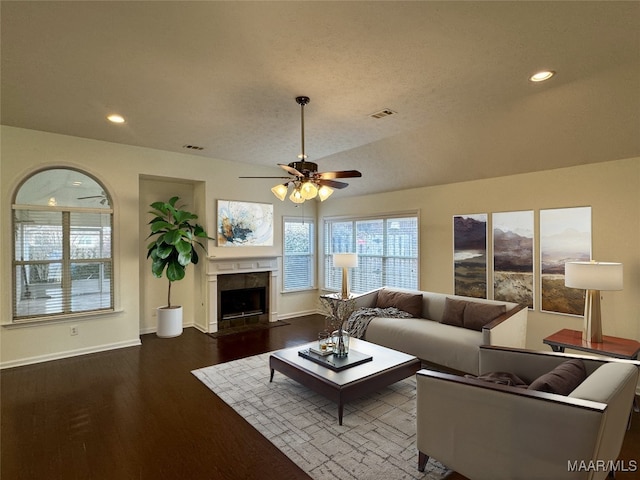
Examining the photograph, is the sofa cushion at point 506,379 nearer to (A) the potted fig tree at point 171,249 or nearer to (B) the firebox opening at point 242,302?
(A) the potted fig tree at point 171,249

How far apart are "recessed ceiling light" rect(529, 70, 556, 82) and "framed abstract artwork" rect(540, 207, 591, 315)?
194cm

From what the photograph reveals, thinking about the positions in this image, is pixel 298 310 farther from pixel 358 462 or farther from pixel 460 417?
pixel 460 417

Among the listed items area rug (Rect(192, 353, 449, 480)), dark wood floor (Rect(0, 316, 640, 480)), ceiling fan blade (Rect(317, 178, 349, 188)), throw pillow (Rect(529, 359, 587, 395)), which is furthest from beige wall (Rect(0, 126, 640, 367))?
ceiling fan blade (Rect(317, 178, 349, 188))

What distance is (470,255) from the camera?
16.5 ft

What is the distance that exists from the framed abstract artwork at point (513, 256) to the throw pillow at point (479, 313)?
0.66 metres

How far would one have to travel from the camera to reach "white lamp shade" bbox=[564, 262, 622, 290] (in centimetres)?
316

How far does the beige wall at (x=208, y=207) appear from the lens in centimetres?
373

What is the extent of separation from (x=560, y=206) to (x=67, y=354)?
6901 millimetres

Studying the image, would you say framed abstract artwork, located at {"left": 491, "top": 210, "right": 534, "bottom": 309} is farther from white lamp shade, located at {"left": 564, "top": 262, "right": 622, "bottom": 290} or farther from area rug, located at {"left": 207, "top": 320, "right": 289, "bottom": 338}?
area rug, located at {"left": 207, "top": 320, "right": 289, "bottom": 338}

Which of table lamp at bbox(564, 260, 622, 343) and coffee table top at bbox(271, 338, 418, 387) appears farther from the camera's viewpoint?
table lamp at bbox(564, 260, 622, 343)

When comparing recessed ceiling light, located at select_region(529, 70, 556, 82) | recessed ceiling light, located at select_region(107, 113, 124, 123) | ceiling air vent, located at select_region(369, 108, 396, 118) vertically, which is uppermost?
recessed ceiling light, located at select_region(107, 113, 124, 123)

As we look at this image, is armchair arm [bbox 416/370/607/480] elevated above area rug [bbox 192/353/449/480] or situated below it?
above

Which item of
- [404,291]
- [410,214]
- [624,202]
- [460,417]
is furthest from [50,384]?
[624,202]

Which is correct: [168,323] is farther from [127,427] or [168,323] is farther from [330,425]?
[330,425]
